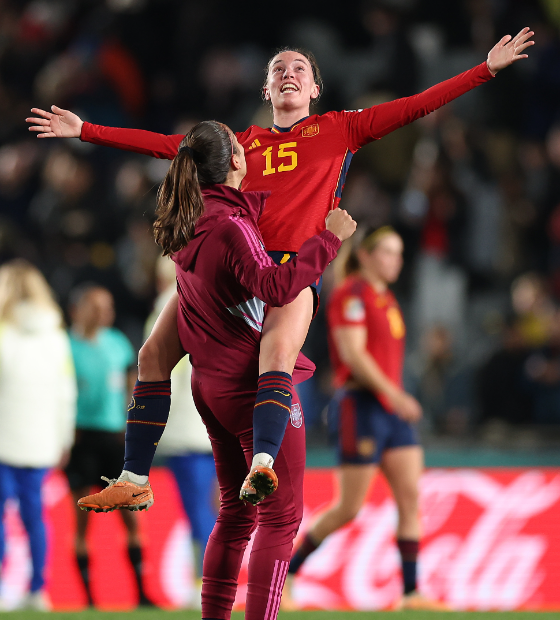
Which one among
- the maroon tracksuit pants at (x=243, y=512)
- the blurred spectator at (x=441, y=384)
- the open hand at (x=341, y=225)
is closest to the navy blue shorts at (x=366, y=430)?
the maroon tracksuit pants at (x=243, y=512)

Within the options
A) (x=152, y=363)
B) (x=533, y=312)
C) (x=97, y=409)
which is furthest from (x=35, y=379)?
(x=533, y=312)

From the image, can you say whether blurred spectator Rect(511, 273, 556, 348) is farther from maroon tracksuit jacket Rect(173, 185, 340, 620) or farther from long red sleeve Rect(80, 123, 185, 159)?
maroon tracksuit jacket Rect(173, 185, 340, 620)

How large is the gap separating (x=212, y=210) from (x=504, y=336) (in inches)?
226

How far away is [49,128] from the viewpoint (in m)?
3.79

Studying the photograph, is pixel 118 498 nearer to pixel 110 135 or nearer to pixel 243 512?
pixel 243 512

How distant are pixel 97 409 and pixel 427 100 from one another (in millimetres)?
3616

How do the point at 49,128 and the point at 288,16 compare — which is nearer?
the point at 49,128

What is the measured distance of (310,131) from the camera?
154 inches

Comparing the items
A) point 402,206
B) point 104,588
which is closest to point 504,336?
point 402,206

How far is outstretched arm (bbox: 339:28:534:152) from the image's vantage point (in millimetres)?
3662

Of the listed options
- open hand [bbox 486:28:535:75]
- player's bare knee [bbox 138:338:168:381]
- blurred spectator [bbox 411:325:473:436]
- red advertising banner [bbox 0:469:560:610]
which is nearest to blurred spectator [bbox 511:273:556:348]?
blurred spectator [bbox 411:325:473:436]

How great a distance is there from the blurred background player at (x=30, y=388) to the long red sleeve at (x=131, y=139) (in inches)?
116

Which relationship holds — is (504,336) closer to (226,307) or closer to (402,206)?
(402,206)

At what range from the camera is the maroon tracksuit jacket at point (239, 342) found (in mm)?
3318
